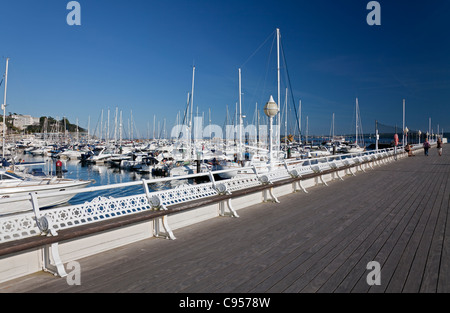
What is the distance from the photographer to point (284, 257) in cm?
464

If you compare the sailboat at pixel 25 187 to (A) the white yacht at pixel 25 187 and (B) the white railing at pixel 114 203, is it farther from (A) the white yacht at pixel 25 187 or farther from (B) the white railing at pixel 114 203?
(B) the white railing at pixel 114 203

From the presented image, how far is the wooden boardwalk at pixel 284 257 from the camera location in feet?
12.2

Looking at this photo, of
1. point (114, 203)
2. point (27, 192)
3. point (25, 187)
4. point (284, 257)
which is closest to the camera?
point (284, 257)

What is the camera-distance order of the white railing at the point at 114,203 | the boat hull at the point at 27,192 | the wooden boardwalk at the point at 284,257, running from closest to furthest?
the wooden boardwalk at the point at 284,257
the white railing at the point at 114,203
the boat hull at the point at 27,192

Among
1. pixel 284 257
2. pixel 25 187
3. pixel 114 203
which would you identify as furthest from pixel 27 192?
pixel 284 257

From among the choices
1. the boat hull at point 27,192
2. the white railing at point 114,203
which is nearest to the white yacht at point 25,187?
the boat hull at point 27,192

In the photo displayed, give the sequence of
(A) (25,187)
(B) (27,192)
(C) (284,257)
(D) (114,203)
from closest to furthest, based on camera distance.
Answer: (C) (284,257) → (D) (114,203) → (A) (25,187) → (B) (27,192)

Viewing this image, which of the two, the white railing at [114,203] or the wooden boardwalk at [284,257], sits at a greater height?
the white railing at [114,203]

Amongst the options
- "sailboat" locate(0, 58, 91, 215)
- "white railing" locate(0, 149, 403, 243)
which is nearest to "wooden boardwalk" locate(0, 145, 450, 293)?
"white railing" locate(0, 149, 403, 243)

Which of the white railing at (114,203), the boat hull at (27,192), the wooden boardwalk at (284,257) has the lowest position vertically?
the boat hull at (27,192)

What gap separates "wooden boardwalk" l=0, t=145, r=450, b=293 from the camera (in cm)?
371

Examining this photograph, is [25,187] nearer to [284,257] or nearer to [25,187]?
[25,187]
